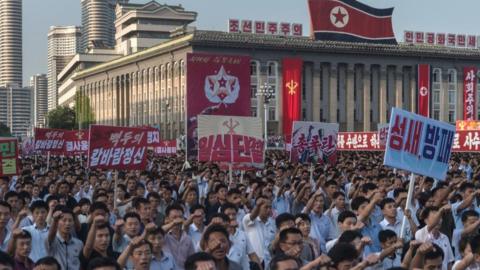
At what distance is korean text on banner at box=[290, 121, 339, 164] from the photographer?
16.3m

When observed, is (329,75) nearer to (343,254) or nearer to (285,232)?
(285,232)

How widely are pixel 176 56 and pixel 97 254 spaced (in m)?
58.5

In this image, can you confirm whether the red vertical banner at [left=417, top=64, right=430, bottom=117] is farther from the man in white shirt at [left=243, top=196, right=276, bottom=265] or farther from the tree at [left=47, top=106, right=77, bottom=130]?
the man in white shirt at [left=243, top=196, right=276, bottom=265]

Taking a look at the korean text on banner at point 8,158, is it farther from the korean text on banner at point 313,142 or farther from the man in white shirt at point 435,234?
the man in white shirt at point 435,234

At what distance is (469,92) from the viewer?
66250 mm


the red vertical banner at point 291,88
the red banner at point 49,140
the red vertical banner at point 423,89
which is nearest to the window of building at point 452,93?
the red vertical banner at point 423,89

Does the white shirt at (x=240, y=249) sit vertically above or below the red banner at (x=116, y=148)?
below

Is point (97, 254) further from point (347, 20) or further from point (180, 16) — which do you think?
point (180, 16)

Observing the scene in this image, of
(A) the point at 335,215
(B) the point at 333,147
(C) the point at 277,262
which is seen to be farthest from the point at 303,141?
(C) the point at 277,262

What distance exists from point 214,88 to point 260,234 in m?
9.95

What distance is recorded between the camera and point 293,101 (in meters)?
61.2

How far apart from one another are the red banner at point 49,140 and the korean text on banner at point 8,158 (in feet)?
29.5

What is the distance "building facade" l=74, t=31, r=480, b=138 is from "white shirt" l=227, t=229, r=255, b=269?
52460mm

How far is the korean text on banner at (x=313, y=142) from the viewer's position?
53.4 ft
